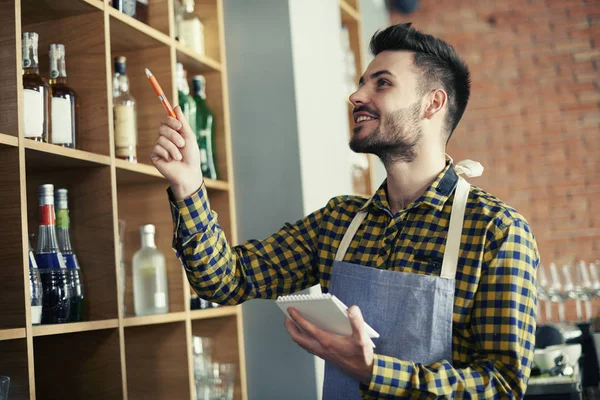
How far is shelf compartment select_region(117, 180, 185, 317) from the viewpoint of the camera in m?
2.10

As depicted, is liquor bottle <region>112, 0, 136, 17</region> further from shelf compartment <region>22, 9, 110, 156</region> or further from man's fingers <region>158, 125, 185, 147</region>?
man's fingers <region>158, 125, 185, 147</region>

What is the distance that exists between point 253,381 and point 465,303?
1035mm

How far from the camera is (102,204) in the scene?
70.3 inches

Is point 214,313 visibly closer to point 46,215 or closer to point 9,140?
point 46,215

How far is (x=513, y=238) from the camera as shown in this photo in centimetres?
142

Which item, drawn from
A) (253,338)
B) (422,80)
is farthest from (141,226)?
(422,80)

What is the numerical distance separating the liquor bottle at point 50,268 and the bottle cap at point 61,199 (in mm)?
43

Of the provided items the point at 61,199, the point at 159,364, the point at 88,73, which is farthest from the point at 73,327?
the point at 88,73

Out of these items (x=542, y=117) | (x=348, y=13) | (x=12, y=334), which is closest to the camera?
(x=12, y=334)

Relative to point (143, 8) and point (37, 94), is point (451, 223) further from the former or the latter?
point (143, 8)

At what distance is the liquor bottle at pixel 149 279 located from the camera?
2049 mm

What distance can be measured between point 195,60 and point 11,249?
99 centimetres

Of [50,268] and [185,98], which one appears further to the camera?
[185,98]

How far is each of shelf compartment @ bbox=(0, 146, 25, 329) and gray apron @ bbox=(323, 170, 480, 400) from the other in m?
0.64
